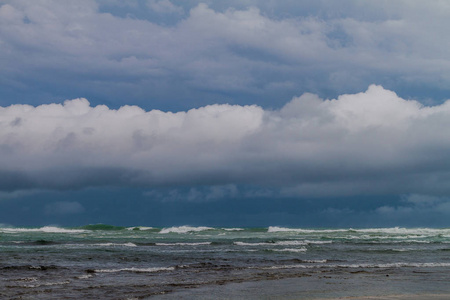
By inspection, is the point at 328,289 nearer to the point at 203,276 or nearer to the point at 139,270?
the point at 203,276

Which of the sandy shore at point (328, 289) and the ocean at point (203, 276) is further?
the ocean at point (203, 276)

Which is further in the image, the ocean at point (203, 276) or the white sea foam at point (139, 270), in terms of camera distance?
the white sea foam at point (139, 270)

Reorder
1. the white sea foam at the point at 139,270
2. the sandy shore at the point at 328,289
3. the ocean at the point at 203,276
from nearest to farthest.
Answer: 1. the sandy shore at the point at 328,289
2. the ocean at the point at 203,276
3. the white sea foam at the point at 139,270

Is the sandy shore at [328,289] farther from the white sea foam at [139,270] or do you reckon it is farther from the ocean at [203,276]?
the white sea foam at [139,270]

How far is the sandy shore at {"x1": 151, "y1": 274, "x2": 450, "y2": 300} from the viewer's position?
14.2 m

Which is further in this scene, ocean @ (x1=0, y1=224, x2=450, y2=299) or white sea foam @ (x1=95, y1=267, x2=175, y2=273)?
white sea foam @ (x1=95, y1=267, x2=175, y2=273)

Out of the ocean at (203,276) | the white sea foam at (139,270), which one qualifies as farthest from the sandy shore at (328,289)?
the white sea foam at (139,270)

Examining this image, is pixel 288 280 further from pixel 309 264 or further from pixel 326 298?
pixel 309 264

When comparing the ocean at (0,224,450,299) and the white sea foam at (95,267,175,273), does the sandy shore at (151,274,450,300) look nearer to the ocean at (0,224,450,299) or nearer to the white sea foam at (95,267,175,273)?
the ocean at (0,224,450,299)

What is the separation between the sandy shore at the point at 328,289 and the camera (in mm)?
14234

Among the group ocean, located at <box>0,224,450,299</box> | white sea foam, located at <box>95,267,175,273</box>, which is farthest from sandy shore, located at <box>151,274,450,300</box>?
white sea foam, located at <box>95,267,175,273</box>

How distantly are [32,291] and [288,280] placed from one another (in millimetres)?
8867

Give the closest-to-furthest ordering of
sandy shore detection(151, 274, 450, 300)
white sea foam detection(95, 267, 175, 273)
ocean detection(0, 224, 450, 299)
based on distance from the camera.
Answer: sandy shore detection(151, 274, 450, 300)
ocean detection(0, 224, 450, 299)
white sea foam detection(95, 267, 175, 273)

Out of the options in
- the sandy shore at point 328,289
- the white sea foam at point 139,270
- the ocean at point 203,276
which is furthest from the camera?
the white sea foam at point 139,270
